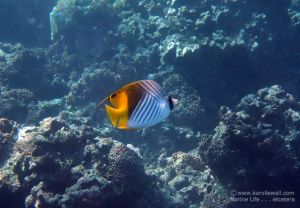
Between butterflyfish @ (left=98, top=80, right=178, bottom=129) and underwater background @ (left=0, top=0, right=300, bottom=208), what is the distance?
4117 millimetres

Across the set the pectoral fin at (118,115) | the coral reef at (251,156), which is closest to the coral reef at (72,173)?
the coral reef at (251,156)

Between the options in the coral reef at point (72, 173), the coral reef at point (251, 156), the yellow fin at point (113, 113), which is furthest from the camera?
the coral reef at point (251, 156)

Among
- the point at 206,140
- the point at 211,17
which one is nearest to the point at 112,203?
the point at 206,140

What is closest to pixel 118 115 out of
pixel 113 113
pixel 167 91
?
pixel 113 113

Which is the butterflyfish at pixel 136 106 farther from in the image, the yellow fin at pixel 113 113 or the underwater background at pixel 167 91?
the underwater background at pixel 167 91

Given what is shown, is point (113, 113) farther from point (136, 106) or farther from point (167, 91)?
point (167, 91)

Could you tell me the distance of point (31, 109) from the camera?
12070 mm

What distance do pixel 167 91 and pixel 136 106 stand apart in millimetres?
8626

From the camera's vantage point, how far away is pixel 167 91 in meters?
10.8

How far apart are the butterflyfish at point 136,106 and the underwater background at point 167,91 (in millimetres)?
4117

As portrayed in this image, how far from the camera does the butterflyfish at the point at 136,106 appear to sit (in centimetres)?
217

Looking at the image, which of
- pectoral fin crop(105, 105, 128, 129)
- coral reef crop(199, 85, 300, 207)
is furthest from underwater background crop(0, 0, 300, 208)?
pectoral fin crop(105, 105, 128, 129)

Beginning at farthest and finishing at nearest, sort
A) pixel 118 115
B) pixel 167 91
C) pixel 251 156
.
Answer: pixel 167 91 → pixel 251 156 → pixel 118 115

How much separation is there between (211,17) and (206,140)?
20.7 ft
